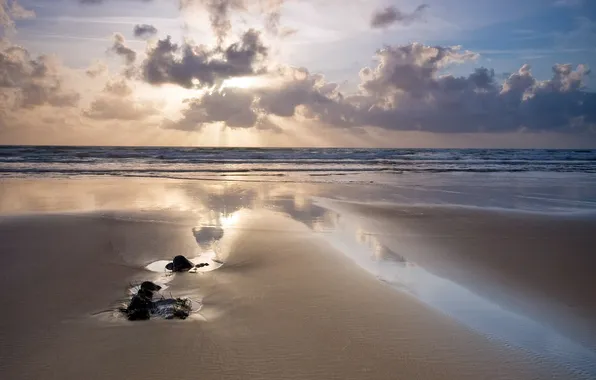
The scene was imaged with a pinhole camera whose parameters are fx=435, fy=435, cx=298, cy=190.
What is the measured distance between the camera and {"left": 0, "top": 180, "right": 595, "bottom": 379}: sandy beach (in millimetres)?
4121

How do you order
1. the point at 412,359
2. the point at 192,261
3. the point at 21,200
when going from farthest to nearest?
1. the point at 21,200
2. the point at 192,261
3. the point at 412,359

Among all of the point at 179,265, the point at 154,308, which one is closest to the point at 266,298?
the point at 154,308

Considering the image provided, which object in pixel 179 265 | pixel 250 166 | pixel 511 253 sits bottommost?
pixel 511 253

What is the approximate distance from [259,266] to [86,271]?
280 centimetres

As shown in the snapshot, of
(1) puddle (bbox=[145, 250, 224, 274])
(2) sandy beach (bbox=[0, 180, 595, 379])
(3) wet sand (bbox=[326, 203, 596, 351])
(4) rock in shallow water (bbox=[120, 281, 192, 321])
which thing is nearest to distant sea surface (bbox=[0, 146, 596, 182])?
(3) wet sand (bbox=[326, 203, 596, 351])

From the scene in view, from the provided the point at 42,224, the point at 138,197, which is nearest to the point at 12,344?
the point at 42,224

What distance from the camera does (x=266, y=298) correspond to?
5895 millimetres

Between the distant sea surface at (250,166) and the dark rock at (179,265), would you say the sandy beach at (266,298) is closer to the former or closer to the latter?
the dark rock at (179,265)

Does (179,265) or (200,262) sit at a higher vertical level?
(179,265)

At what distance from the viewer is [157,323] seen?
16.2 feet

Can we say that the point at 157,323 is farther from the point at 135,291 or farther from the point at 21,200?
the point at 21,200

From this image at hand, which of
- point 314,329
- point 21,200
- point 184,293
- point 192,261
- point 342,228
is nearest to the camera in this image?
point 314,329

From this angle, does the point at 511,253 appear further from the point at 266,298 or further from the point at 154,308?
the point at 154,308

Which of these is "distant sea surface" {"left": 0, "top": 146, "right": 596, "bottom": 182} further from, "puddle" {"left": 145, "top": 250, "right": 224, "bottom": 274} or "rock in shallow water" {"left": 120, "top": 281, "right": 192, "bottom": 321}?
"rock in shallow water" {"left": 120, "top": 281, "right": 192, "bottom": 321}
